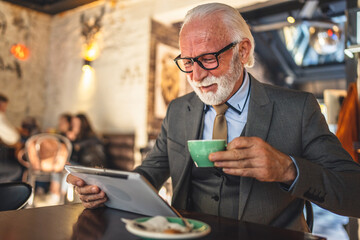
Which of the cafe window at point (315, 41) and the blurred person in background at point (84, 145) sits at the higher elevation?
the cafe window at point (315, 41)

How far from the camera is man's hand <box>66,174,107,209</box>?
3.55 ft

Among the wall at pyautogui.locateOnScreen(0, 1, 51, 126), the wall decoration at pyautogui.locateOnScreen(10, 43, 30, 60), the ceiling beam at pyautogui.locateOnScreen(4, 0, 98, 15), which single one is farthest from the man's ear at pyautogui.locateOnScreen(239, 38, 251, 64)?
the wall decoration at pyautogui.locateOnScreen(10, 43, 30, 60)

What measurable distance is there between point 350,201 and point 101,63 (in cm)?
566

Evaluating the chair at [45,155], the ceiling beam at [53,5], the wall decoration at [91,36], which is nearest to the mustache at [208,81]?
the chair at [45,155]

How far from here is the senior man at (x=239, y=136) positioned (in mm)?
1070

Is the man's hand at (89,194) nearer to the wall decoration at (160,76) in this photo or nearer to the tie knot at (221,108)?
the tie knot at (221,108)

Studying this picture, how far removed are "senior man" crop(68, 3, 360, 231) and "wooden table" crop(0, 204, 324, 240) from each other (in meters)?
0.11

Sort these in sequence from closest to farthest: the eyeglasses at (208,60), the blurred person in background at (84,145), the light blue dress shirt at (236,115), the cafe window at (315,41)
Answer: the eyeglasses at (208,60) → the light blue dress shirt at (236,115) → the cafe window at (315,41) → the blurred person in background at (84,145)

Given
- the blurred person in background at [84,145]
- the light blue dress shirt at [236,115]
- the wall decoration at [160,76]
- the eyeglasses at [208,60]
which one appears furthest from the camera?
the wall decoration at [160,76]

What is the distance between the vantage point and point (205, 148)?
884mm

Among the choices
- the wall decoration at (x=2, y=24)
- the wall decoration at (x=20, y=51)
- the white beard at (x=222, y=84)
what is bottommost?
the white beard at (x=222, y=84)

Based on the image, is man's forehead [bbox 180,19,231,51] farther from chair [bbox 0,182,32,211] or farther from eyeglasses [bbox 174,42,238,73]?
chair [bbox 0,182,32,211]

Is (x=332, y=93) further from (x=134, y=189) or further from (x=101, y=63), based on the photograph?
(x=101, y=63)

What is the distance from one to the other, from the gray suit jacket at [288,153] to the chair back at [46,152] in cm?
331
